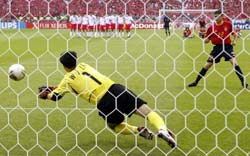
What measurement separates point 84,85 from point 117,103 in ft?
1.29

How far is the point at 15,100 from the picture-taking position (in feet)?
25.6

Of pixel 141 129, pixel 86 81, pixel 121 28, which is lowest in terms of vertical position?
pixel 121 28

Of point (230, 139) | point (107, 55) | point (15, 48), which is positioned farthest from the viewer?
point (15, 48)

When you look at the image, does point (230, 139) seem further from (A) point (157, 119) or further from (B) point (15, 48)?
(B) point (15, 48)

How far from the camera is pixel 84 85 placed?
16.9 ft

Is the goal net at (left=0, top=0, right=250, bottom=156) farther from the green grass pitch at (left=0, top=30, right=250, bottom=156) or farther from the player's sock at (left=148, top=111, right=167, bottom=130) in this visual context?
the player's sock at (left=148, top=111, right=167, bottom=130)

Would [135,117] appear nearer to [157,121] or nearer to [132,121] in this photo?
[132,121]

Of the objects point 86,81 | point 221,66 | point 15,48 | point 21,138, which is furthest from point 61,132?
point 15,48

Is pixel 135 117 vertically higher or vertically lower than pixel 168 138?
lower

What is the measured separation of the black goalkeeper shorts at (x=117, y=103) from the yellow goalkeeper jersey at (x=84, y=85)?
0.22 ft

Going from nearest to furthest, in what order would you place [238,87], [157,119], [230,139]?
[157,119] → [230,139] → [238,87]

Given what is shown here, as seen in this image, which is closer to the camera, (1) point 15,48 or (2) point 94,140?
(2) point 94,140

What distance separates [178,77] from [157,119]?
556cm

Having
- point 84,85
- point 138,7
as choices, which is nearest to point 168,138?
point 84,85
